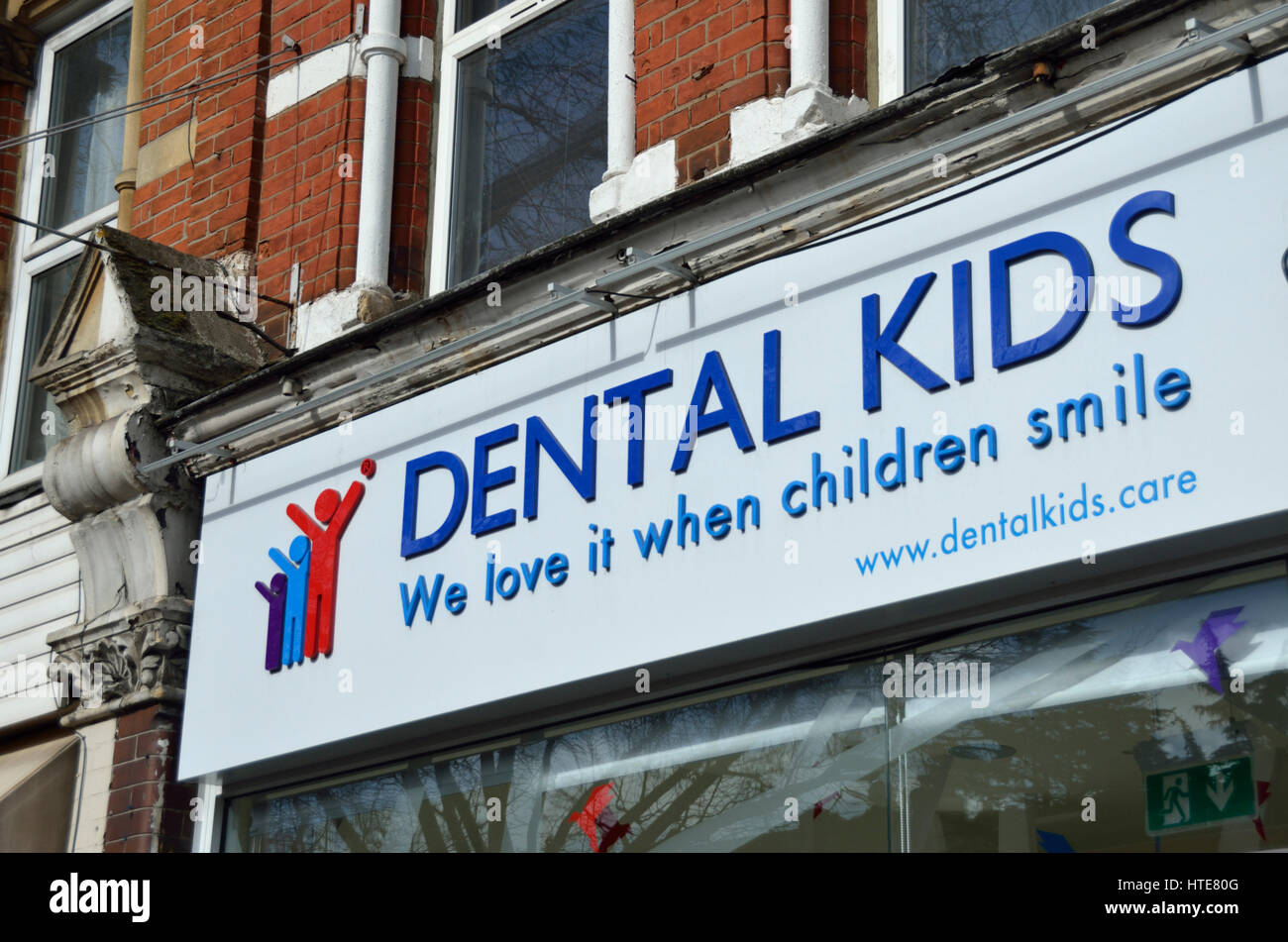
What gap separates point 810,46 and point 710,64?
0.46 m

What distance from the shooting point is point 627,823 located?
19.3 ft

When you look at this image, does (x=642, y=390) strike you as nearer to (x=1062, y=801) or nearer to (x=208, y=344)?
(x=1062, y=801)

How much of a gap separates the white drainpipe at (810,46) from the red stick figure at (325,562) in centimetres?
232

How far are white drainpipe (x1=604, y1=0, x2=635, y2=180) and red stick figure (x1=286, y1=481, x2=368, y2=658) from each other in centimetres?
161

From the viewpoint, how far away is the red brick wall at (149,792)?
282 inches

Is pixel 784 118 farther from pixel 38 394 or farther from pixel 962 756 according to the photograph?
pixel 38 394

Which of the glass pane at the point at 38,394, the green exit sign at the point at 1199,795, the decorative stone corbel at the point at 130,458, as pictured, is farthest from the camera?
the glass pane at the point at 38,394

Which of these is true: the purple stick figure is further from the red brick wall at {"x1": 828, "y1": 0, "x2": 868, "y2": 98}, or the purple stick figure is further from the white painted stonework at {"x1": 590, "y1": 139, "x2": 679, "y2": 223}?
the red brick wall at {"x1": 828, "y1": 0, "x2": 868, "y2": 98}

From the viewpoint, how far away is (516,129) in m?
7.50

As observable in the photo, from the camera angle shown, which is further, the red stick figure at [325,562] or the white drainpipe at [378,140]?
the white drainpipe at [378,140]

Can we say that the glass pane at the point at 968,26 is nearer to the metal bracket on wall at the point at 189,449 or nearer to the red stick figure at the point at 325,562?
the red stick figure at the point at 325,562

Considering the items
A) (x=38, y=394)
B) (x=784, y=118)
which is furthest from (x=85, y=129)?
(x=784, y=118)

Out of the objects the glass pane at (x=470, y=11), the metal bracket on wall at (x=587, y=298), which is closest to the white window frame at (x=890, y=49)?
the metal bracket on wall at (x=587, y=298)
